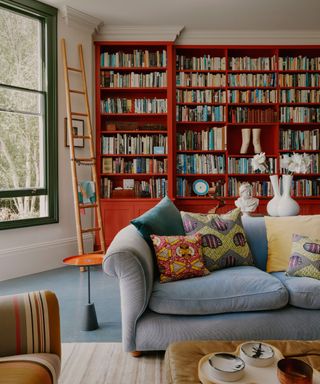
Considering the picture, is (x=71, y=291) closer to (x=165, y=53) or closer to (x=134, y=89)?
(x=134, y=89)

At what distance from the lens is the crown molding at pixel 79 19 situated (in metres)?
5.06

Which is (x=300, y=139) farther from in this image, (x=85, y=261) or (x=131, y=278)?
(x=131, y=278)

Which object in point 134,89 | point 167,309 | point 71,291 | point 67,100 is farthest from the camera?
point 134,89

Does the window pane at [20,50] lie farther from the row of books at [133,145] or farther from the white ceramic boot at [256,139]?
the white ceramic boot at [256,139]

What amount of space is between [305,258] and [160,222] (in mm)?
984

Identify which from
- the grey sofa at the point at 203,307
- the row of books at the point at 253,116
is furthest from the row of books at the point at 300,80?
the grey sofa at the point at 203,307

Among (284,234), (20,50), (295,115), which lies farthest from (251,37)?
(284,234)

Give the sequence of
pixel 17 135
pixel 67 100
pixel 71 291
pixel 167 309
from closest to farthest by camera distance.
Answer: pixel 167 309 → pixel 71 291 → pixel 17 135 → pixel 67 100

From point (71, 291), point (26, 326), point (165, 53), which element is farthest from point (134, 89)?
point (26, 326)

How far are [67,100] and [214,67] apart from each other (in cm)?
212

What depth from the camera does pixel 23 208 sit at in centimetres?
484

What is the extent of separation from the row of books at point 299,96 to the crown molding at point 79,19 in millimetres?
2703

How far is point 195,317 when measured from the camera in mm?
2400

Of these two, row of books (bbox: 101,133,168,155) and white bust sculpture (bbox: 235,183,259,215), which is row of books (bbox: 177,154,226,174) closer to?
row of books (bbox: 101,133,168,155)
